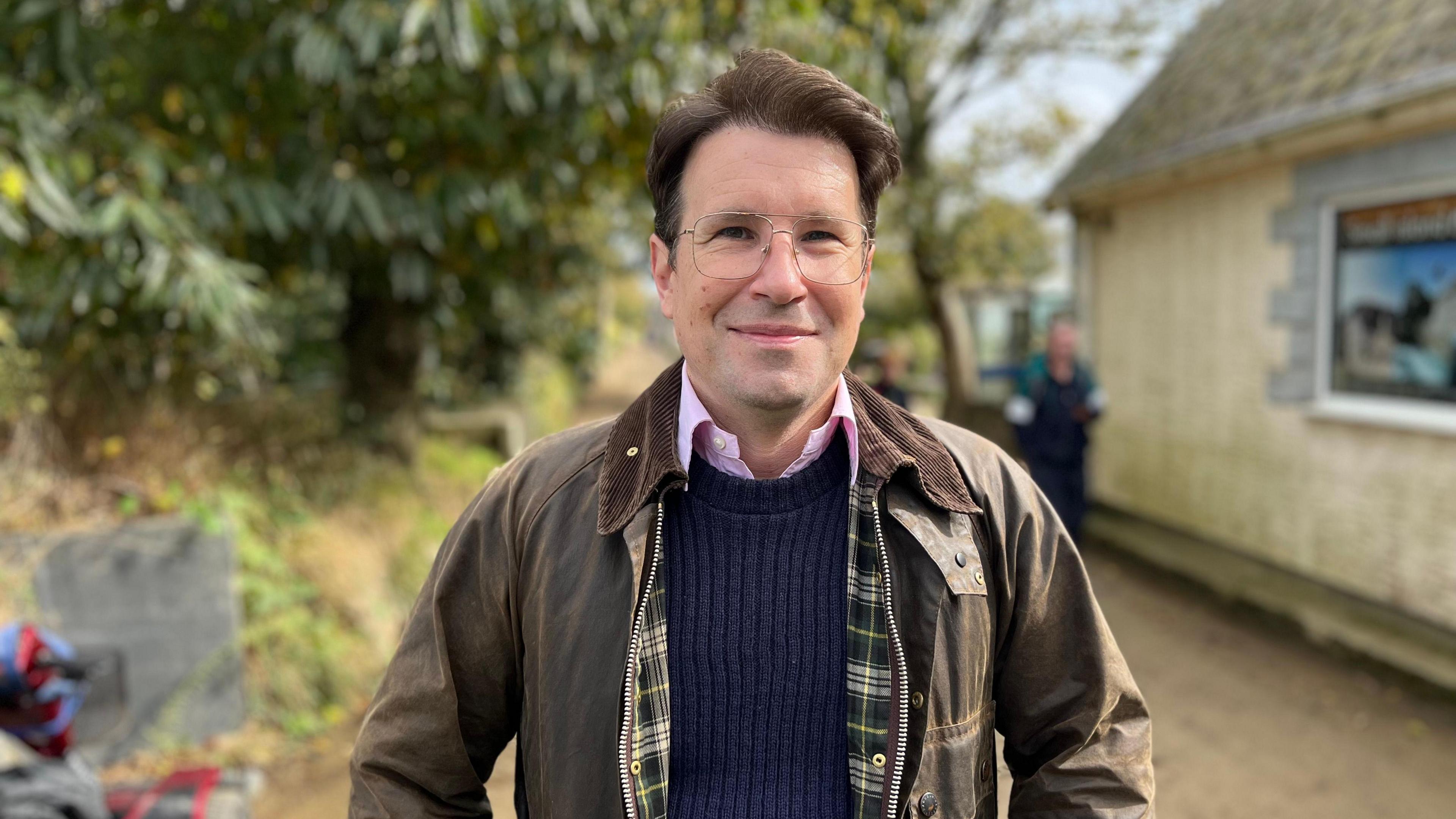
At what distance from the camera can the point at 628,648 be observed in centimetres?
166

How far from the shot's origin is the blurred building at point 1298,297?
6.03 m

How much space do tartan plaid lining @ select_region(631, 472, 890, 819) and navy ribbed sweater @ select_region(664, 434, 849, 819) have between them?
23mm

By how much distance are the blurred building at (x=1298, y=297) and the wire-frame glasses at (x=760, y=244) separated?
17.3ft

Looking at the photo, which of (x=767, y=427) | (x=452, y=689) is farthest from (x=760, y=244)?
(x=452, y=689)

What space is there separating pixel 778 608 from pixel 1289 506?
Answer: 679 cm

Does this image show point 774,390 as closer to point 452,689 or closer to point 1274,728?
point 452,689

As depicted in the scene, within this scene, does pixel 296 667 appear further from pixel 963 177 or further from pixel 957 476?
pixel 963 177


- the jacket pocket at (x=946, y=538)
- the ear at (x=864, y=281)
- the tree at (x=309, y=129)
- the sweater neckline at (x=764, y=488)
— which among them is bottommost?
the jacket pocket at (x=946, y=538)

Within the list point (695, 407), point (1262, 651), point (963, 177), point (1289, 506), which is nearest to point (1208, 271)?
point (1289, 506)

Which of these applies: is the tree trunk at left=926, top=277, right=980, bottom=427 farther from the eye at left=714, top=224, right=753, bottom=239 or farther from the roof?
the eye at left=714, top=224, right=753, bottom=239

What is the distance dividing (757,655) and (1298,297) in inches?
267

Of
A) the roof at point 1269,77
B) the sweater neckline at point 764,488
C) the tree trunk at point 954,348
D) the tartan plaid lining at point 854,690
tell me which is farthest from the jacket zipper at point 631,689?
the tree trunk at point 954,348

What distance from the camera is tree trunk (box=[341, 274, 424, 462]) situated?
8.00 metres

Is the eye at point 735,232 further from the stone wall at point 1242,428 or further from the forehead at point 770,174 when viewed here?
the stone wall at point 1242,428
